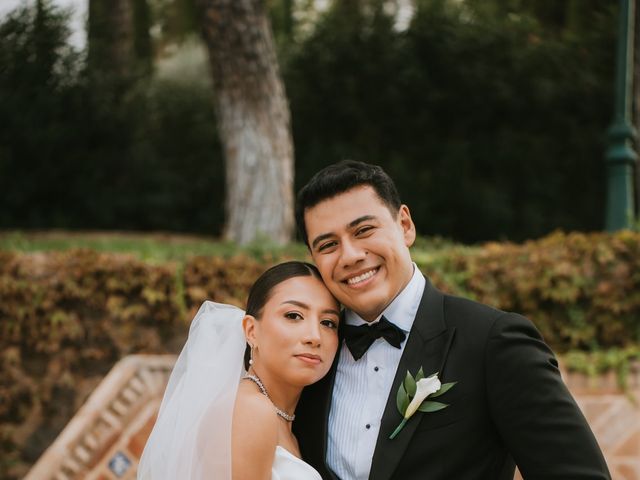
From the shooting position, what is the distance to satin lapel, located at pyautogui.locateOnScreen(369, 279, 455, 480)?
2350 millimetres

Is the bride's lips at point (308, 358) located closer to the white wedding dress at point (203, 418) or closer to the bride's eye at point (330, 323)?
the bride's eye at point (330, 323)

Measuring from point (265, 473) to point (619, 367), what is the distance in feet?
9.53

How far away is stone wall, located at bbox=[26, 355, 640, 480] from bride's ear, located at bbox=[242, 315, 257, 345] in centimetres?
198

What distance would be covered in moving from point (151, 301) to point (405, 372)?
119 inches

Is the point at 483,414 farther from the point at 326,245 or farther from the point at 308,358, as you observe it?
the point at 326,245

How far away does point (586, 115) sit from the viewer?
38.4 feet

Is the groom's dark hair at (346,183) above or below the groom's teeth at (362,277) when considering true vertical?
above

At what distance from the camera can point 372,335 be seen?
8.55 feet

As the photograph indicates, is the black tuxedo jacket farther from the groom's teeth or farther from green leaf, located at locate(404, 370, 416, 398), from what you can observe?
the groom's teeth

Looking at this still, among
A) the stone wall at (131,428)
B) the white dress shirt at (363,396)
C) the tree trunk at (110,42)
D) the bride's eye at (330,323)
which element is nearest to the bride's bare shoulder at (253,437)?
the white dress shirt at (363,396)

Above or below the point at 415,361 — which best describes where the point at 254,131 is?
above

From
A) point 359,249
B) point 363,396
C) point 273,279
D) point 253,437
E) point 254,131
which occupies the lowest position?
point 253,437

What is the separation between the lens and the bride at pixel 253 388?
2.47 metres

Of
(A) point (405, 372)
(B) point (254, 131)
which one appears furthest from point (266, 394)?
(B) point (254, 131)
